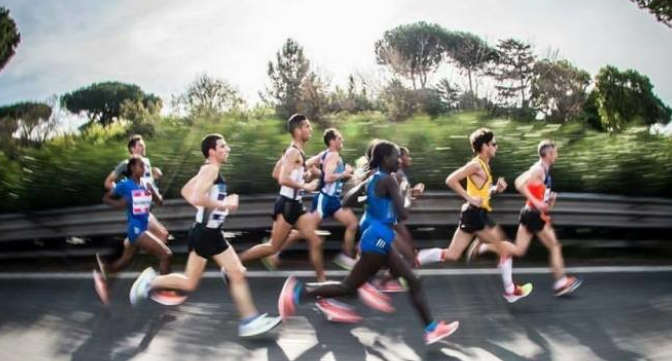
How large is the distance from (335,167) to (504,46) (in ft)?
137

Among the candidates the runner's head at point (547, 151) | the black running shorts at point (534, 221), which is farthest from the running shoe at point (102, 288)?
the runner's head at point (547, 151)

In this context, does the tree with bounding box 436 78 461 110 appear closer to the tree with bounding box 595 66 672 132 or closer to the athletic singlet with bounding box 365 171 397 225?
the tree with bounding box 595 66 672 132

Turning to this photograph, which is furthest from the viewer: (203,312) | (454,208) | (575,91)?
(575,91)

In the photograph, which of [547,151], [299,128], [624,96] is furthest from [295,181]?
[624,96]

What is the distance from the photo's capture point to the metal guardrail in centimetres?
837

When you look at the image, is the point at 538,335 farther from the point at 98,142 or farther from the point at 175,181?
the point at 98,142

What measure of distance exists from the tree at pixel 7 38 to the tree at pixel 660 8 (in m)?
26.9

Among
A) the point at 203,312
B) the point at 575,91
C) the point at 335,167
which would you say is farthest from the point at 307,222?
the point at 575,91

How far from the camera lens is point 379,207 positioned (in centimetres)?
530

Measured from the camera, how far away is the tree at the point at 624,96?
51.0m

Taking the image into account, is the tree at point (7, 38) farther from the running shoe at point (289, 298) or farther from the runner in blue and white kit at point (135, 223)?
the running shoe at point (289, 298)

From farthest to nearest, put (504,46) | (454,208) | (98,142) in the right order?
(504,46), (98,142), (454,208)

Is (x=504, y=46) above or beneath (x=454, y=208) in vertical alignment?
above

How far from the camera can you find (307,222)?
6910mm
